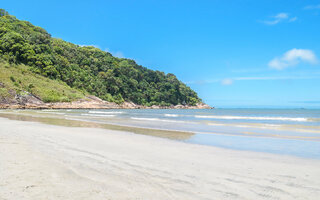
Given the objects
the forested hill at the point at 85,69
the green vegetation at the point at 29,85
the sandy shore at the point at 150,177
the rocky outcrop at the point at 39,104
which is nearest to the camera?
the sandy shore at the point at 150,177

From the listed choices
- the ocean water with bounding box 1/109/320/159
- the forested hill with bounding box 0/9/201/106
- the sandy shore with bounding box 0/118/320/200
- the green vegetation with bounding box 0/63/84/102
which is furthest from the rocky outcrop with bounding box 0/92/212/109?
the sandy shore with bounding box 0/118/320/200

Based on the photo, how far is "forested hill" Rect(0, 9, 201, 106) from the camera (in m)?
72.8

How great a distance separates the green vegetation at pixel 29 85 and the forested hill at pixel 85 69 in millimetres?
4223

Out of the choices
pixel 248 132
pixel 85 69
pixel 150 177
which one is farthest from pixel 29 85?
pixel 150 177

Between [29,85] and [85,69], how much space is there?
45281mm

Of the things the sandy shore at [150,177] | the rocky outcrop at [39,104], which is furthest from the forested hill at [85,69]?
the sandy shore at [150,177]

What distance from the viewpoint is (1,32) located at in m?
76.6

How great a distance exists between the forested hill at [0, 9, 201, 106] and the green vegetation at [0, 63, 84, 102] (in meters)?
4.22

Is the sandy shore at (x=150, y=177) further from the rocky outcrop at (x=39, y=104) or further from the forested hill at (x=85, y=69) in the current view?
the forested hill at (x=85, y=69)

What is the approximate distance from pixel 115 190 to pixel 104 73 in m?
Answer: 105

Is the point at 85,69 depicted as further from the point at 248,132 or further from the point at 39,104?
the point at 248,132

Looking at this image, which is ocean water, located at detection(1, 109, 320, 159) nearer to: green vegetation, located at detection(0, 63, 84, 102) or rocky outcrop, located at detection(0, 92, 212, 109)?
rocky outcrop, located at detection(0, 92, 212, 109)

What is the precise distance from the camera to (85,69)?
337ft

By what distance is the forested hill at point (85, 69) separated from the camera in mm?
72750
